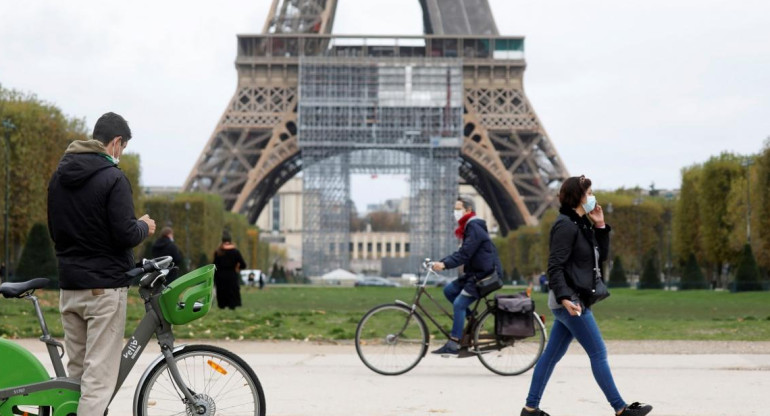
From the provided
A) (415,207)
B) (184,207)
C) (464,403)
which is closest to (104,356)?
(464,403)

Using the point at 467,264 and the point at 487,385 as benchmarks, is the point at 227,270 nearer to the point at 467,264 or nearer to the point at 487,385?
the point at 467,264

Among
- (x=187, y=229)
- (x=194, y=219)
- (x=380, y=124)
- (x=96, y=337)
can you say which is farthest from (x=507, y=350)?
(x=380, y=124)

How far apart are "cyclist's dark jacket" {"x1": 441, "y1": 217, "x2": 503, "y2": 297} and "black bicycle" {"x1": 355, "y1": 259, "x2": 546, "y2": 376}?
196 millimetres

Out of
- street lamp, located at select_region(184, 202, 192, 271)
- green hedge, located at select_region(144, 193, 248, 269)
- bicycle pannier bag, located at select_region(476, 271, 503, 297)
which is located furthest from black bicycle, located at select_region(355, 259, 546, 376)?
green hedge, located at select_region(144, 193, 248, 269)

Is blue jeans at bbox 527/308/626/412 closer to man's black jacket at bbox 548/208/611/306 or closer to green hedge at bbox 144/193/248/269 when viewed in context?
man's black jacket at bbox 548/208/611/306

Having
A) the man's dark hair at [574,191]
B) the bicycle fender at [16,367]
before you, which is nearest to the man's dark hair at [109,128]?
the bicycle fender at [16,367]

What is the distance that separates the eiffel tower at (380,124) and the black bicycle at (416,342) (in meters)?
54.2

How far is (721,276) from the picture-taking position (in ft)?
176

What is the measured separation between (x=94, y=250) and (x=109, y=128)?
0.55 m

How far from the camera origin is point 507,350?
9578mm

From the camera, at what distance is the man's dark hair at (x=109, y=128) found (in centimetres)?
520

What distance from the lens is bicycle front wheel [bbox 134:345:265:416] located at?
16.8 feet

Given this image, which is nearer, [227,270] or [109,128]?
[109,128]

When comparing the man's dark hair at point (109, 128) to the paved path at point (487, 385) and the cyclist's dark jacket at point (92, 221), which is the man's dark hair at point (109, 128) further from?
the paved path at point (487, 385)
